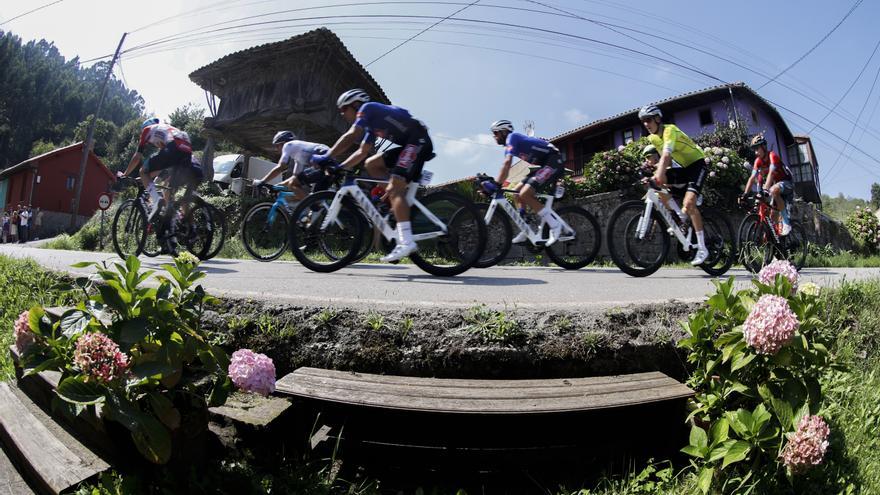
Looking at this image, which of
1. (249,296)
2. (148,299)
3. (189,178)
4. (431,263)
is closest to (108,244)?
(189,178)

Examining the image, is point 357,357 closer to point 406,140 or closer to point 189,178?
point 406,140

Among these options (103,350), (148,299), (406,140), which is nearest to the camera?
(103,350)

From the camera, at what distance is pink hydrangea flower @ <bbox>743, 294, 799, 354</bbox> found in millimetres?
1825

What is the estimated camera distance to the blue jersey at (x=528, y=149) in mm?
6586

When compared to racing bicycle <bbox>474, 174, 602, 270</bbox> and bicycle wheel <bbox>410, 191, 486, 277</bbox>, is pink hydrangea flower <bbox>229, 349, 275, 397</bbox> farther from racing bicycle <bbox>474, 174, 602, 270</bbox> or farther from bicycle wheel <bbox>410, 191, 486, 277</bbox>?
racing bicycle <bbox>474, 174, 602, 270</bbox>

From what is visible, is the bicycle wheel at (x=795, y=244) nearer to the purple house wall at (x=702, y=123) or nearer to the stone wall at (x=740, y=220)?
the stone wall at (x=740, y=220)

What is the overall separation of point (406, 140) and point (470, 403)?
11.9 ft

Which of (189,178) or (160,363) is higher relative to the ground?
(189,178)

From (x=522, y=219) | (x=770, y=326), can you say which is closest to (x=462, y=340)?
(x=770, y=326)

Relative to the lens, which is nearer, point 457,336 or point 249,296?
point 457,336

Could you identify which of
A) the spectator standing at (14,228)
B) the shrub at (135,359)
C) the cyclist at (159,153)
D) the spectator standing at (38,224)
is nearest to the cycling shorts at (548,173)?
the cyclist at (159,153)

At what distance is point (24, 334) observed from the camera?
6.29 ft

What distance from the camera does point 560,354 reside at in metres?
2.35

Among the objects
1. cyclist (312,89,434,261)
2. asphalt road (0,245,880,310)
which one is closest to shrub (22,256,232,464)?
asphalt road (0,245,880,310)
